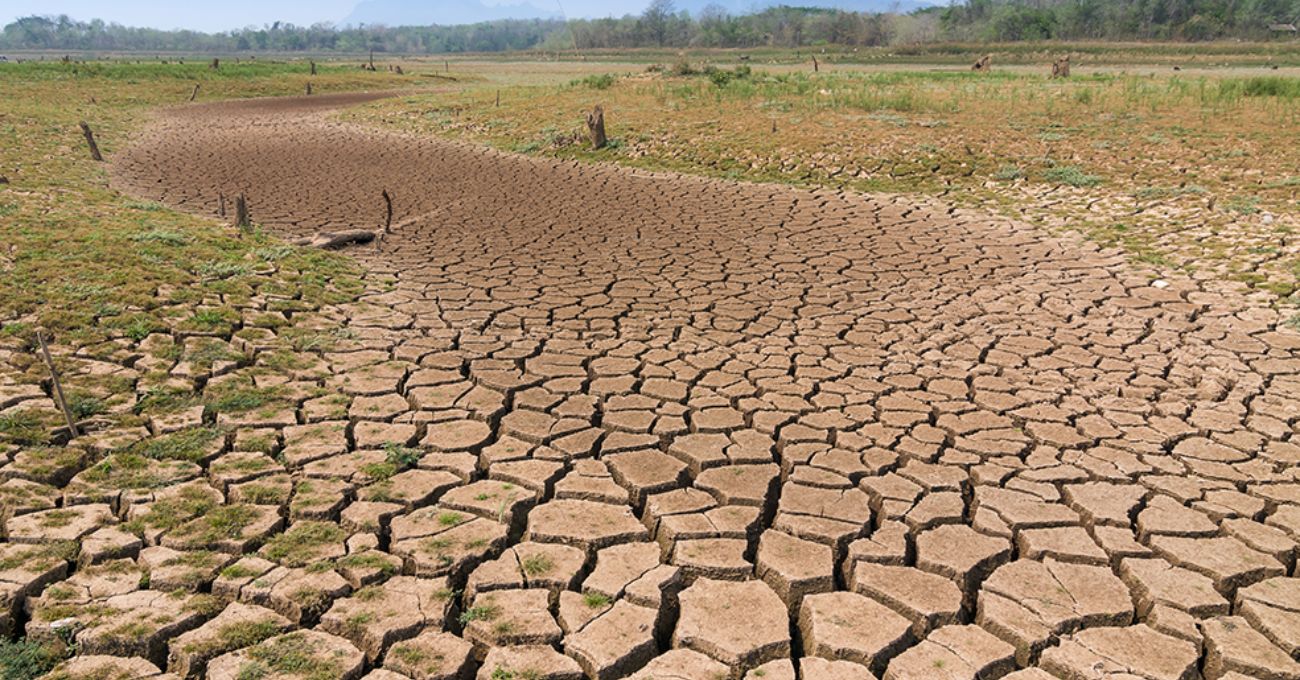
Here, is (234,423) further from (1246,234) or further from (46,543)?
(1246,234)

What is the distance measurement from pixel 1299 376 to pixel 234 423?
6.51m

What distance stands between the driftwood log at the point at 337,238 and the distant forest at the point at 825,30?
3679 cm

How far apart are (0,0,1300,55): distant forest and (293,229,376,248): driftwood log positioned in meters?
36.8

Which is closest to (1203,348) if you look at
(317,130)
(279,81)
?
(317,130)

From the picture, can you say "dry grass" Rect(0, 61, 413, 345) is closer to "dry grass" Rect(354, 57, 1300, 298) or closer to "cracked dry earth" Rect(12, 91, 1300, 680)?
"cracked dry earth" Rect(12, 91, 1300, 680)

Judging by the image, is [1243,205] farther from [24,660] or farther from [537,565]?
[24,660]

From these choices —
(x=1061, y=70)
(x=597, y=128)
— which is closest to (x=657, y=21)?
(x=1061, y=70)

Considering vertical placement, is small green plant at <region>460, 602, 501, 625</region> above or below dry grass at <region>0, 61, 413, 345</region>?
below

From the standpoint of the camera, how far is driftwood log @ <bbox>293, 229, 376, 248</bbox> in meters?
8.62

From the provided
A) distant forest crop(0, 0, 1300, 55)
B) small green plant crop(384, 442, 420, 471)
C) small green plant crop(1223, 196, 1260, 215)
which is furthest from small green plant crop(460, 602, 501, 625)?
distant forest crop(0, 0, 1300, 55)

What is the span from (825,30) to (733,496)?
10499cm

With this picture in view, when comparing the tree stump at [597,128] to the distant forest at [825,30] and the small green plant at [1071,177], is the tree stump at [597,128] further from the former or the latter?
the distant forest at [825,30]

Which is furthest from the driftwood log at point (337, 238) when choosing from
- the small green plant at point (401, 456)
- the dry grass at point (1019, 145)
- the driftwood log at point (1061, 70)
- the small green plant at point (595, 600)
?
the driftwood log at point (1061, 70)

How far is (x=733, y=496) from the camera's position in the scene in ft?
12.7
